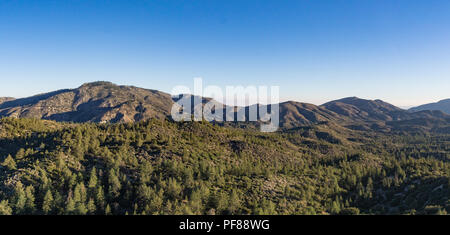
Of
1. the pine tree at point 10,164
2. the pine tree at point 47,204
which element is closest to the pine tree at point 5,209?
the pine tree at point 47,204

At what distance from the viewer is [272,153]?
167250 mm

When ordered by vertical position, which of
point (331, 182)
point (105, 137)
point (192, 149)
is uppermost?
point (105, 137)

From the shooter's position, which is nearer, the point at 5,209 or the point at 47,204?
the point at 5,209

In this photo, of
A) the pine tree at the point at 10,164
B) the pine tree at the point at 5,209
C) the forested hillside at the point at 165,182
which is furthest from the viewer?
the pine tree at the point at 10,164

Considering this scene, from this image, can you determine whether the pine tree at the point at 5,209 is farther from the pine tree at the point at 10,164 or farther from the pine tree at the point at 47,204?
the pine tree at the point at 10,164

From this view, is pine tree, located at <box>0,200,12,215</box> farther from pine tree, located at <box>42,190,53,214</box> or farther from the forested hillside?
pine tree, located at <box>42,190,53,214</box>

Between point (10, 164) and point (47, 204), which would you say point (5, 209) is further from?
point (10, 164)

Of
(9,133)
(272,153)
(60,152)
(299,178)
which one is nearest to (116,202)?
(60,152)

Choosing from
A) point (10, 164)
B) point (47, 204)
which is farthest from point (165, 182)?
point (10, 164)

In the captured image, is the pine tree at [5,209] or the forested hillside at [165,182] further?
the forested hillside at [165,182]

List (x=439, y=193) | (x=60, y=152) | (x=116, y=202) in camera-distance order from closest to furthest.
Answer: (x=116, y=202) < (x=439, y=193) < (x=60, y=152)
